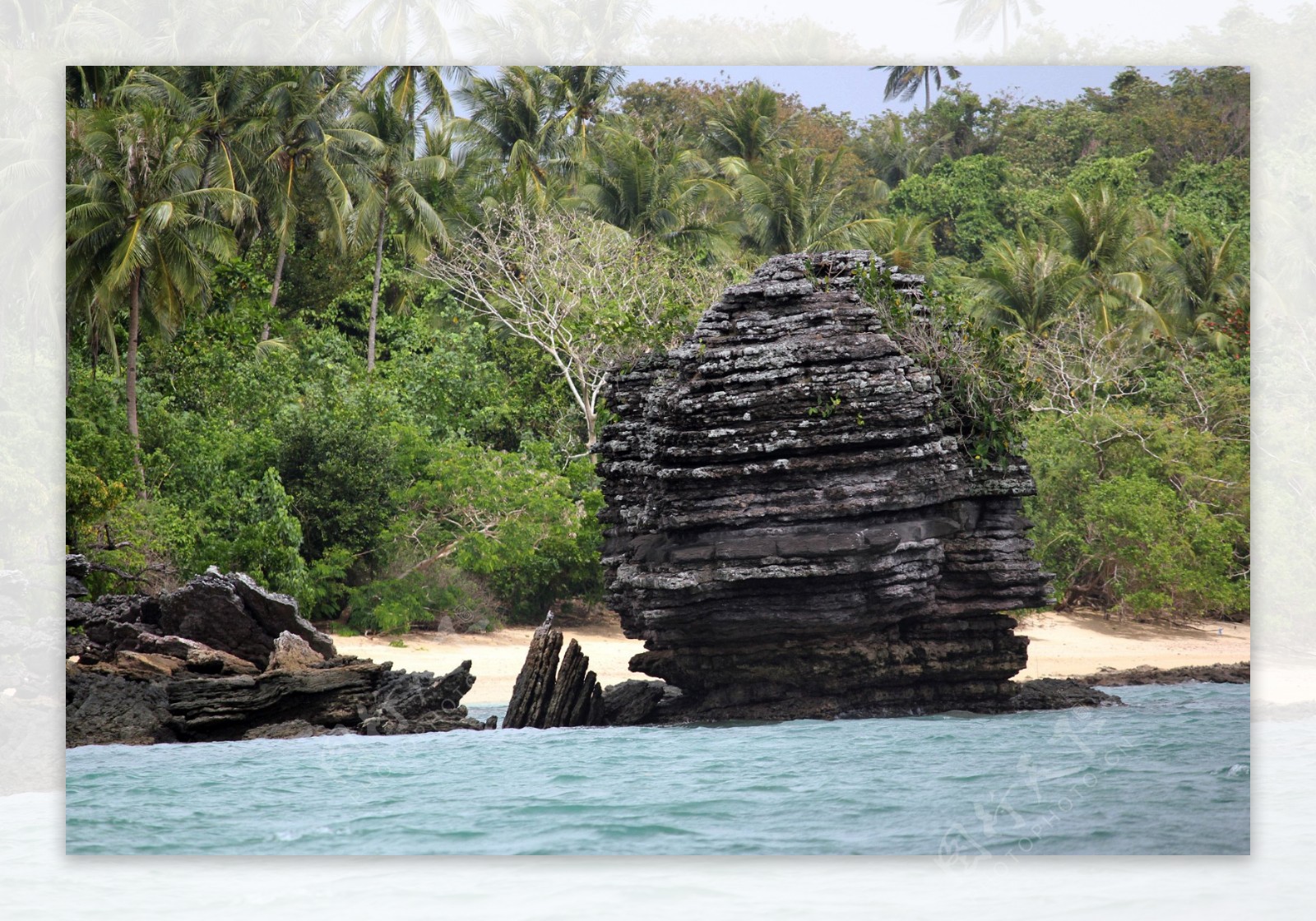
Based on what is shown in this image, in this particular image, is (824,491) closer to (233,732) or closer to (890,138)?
(890,138)

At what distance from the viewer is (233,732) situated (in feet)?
27.3

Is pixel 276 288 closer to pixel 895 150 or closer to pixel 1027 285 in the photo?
pixel 895 150

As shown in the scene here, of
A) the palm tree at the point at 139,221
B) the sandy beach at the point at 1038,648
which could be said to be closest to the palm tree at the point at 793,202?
the sandy beach at the point at 1038,648

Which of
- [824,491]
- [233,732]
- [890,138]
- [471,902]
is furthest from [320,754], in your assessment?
[890,138]

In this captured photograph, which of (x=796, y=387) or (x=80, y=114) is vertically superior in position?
(x=80, y=114)

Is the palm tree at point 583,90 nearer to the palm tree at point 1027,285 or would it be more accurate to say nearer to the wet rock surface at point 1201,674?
the palm tree at point 1027,285

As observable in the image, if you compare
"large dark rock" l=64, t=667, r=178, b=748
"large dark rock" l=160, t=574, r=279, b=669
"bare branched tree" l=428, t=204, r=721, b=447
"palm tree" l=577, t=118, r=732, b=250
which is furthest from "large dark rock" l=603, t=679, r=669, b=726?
"palm tree" l=577, t=118, r=732, b=250

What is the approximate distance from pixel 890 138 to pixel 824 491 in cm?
218

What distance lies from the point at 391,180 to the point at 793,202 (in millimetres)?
2611

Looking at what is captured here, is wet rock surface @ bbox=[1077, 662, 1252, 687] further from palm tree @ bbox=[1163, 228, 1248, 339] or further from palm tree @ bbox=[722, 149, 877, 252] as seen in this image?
palm tree @ bbox=[722, 149, 877, 252]

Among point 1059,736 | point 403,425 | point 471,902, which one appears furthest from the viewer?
point 403,425

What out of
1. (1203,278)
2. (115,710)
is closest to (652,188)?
(1203,278)

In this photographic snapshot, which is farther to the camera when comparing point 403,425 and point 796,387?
point 403,425

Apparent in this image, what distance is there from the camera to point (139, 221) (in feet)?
27.0
